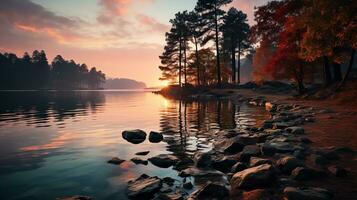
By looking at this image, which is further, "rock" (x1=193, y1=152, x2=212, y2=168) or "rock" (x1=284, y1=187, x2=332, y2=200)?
"rock" (x1=193, y1=152, x2=212, y2=168)

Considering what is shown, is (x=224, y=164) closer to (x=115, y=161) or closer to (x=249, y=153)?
(x=249, y=153)

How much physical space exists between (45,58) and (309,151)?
538 ft

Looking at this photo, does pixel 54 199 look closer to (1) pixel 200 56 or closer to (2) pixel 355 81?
(2) pixel 355 81

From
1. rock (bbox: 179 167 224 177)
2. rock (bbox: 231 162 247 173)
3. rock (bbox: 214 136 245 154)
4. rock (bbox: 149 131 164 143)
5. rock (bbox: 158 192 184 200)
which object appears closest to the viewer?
rock (bbox: 158 192 184 200)

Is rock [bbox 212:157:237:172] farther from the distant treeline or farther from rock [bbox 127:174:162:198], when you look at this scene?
the distant treeline

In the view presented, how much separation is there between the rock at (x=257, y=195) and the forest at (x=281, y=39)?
41.8ft

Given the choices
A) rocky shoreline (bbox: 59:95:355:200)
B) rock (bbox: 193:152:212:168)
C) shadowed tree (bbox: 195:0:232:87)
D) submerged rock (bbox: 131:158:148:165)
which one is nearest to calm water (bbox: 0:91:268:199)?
submerged rock (bbox: 131:158:148:165)

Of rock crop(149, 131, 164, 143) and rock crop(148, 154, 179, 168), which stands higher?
rock crop(149, 131, 164, 143)

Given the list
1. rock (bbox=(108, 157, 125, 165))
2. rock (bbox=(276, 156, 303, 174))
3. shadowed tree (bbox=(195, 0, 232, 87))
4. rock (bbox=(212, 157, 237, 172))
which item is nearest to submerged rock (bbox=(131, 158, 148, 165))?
rock (bbox=(108, 157, 125, 165))

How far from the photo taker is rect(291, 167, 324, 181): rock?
6594 mm

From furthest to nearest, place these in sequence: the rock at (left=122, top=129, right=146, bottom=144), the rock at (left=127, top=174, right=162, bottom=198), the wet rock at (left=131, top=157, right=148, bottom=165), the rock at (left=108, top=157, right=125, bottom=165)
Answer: the rock at (left=122, top=129, right=146, bottom=144) < the rock at (left=108, top=157, right=125, bottom=165) < the wet rock at (left=131, top=157, right=148, bottom=165) < the rock at (left=127, top=174, right=162, bottom=198)

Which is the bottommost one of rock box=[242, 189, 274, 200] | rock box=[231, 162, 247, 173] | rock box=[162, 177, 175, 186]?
rock box=[162, 177, 175, 186]

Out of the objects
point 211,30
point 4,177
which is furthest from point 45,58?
point 4,177

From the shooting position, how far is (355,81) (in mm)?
23219
